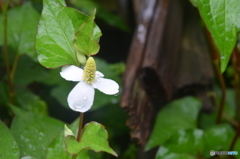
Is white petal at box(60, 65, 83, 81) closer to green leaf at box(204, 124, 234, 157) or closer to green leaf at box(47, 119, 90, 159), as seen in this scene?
green leaf at box(47, 119, 90, 159)

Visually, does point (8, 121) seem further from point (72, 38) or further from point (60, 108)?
point (72, 38)

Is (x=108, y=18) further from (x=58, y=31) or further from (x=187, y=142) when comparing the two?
(x=58, y=31)

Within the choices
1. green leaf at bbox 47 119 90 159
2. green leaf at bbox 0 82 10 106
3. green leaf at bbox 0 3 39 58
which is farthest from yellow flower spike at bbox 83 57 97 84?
green leaf at bbox 0 82 10 106

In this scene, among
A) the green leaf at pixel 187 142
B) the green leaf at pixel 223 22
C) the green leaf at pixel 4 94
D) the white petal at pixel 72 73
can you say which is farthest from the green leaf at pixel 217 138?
the green leaf at pixel 4 94

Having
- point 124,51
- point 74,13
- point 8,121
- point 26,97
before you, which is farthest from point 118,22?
point 74,13

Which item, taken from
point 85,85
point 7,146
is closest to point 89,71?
point 85,85

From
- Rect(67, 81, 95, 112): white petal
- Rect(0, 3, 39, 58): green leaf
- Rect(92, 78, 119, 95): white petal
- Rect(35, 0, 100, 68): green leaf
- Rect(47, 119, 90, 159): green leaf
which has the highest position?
Rect(35, 0, 100, 68): green leaf
